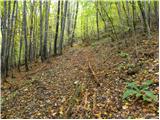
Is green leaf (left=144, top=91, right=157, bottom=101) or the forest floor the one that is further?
the forest floor

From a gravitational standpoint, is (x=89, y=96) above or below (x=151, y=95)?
below

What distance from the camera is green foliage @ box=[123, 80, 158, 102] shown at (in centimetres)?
577

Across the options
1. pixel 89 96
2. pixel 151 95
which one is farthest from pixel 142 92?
pixel 89 96

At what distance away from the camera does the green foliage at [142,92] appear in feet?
18.9

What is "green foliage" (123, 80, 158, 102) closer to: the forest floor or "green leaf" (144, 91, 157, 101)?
"green leaf" (144, 91, 157, 101)

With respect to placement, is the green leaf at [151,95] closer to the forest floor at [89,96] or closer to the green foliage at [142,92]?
the green foliage at [142,92]

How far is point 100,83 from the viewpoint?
8.05 m

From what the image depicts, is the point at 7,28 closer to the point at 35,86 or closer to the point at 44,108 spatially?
the point at 35,86

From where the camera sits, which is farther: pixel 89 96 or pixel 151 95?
pixel 89 96

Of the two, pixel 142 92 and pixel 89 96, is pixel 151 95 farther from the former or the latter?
pixel 89 96

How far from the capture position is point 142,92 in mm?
6266

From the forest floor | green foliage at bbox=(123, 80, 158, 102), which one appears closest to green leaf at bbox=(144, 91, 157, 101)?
green foliage at bbox=(123, 80, 158, 102)

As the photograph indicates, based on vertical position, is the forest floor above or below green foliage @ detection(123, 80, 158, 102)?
below

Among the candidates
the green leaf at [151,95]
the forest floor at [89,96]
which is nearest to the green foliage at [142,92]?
the green leaf at [151,95]
